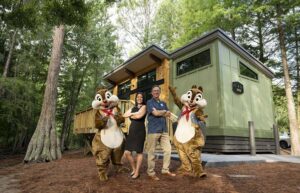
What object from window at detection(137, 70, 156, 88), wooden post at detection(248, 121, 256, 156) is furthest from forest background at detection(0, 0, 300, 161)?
wooden post at detection(248, 121, 256, 156)

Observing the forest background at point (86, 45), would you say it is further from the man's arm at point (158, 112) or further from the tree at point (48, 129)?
the man's arm at point (158, 112)

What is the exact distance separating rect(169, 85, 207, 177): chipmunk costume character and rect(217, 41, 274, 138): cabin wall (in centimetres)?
415

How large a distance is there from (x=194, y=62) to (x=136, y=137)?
655cm

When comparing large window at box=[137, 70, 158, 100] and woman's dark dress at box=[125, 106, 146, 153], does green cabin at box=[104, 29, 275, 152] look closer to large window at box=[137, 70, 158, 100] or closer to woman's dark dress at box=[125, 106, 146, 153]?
large window at box=[137, 70, 158, 100]

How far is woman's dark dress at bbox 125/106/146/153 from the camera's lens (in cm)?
468

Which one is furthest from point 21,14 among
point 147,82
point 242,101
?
point 147,82

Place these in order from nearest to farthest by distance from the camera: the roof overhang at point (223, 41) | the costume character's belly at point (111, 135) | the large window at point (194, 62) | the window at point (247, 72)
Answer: the costume character's belly at point (111, 135) < the roof overhang at point (223, 41) < the large window at point (194, 62) < the window at point (247, 72)

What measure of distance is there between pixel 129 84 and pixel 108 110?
1063 centimetres

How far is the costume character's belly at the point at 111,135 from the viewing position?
4715 mm

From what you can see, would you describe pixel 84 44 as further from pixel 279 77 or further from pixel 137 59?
pixel 279 77

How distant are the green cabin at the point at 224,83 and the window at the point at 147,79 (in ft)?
0.20

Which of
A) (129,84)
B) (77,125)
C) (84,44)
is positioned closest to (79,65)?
(84,44)

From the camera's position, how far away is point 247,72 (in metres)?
10.7

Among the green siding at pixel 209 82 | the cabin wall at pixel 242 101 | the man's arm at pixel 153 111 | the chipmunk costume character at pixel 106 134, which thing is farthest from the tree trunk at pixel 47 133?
the cabin wall at pixel 242 101
